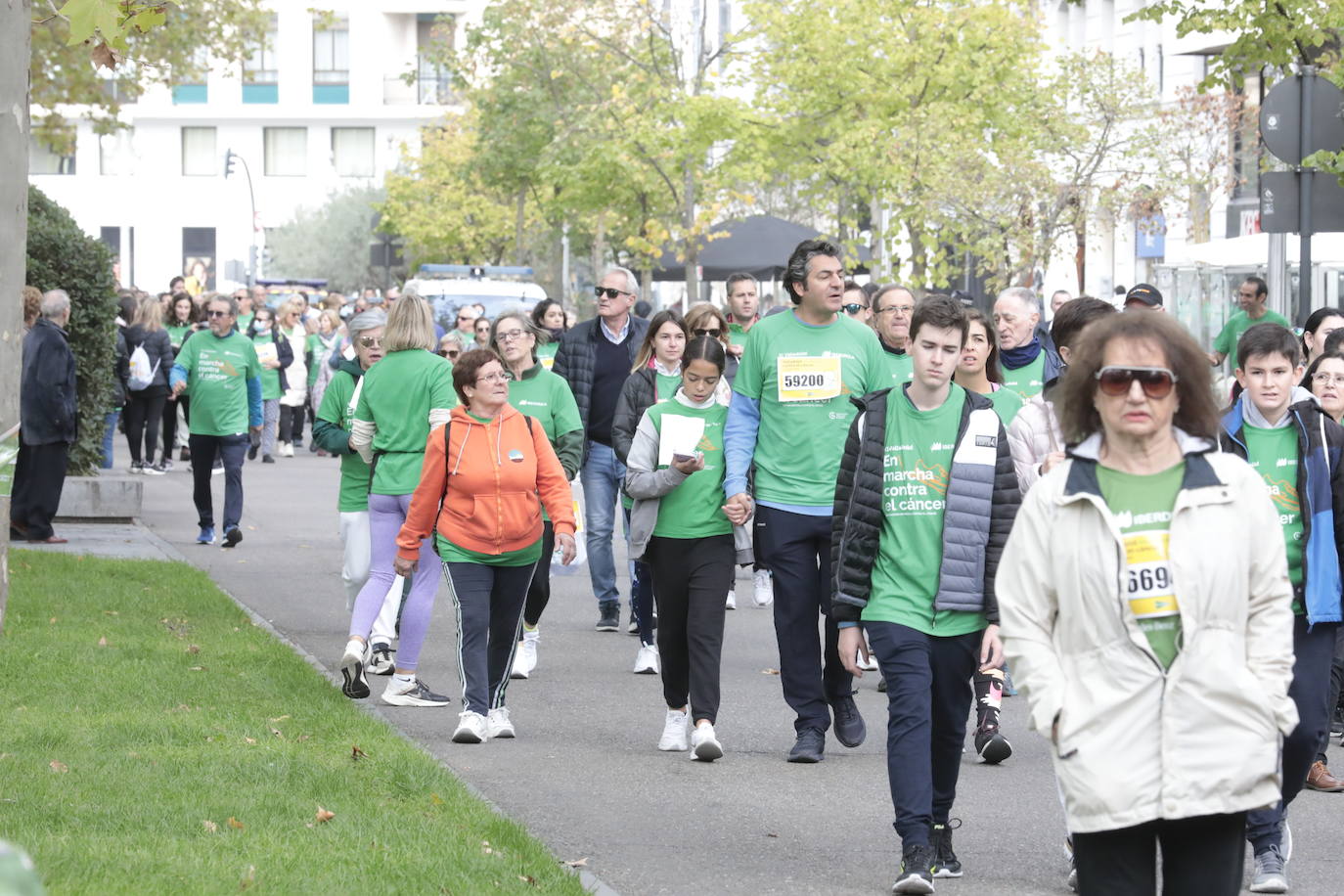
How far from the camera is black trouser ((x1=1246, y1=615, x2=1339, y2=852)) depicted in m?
6.51

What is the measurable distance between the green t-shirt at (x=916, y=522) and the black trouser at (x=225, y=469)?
10.6 metres

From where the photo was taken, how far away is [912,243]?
108 feet

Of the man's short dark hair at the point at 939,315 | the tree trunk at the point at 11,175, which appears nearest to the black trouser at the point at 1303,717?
the man's short dark hair at the point at 939,315

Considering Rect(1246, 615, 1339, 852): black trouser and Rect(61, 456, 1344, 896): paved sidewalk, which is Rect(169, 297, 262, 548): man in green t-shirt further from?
Rect(1246, 615, 1339, 852): black trouser

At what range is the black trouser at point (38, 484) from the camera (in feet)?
53.4

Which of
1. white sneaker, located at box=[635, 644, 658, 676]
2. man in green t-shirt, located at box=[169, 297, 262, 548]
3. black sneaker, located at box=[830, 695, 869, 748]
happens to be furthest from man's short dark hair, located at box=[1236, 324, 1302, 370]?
man in green t-shirt, located at box=[169, 297, 262, 548]

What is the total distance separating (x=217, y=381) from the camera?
16656mm

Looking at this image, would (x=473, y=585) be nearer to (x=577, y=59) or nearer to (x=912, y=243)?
(x=912, y=243)

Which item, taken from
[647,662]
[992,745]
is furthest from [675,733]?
[647,662]

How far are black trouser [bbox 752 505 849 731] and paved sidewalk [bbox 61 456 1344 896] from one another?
30cm

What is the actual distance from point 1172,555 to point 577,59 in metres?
42.3

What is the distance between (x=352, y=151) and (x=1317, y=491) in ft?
274

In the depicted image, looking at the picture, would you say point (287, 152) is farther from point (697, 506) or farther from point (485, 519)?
point (697, 506)

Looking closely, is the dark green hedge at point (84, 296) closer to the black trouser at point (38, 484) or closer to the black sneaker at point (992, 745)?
the black trouser at point (38, 484)
